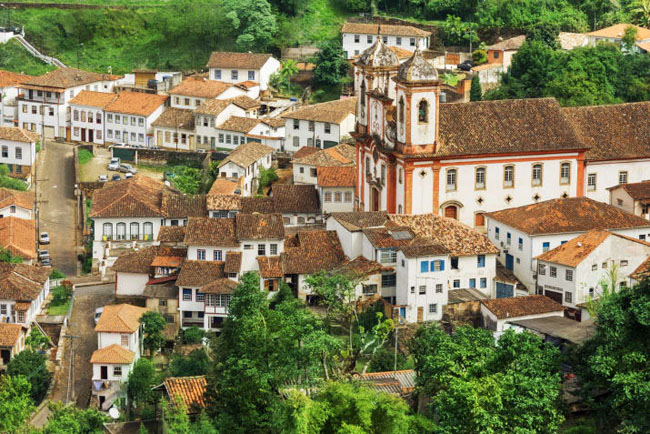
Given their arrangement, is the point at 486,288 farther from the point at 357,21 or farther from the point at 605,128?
the point at 357,21

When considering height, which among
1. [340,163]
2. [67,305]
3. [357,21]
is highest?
[357,21]

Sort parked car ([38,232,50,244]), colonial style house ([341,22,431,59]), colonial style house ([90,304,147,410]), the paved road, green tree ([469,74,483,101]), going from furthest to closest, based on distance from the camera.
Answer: colonial style house ([341,22,431,59])
green tree ([469,74,483,101])
parked car ([38,232,50,244])
the paved road
colonial style house ([90,304,147,410])

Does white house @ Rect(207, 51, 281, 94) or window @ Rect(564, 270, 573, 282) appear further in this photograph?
white house @ Rect(207, 51, 281, 94)

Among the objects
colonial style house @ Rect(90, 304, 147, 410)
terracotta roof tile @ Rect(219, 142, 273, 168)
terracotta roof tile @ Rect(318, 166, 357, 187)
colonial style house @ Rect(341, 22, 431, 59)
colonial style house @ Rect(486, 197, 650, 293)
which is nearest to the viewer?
colonial style house @ Rect(90, 304, 147, 410)

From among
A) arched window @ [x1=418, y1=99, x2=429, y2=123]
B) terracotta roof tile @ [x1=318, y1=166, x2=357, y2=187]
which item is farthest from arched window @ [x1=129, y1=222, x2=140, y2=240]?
arched window @ [x1=418, y1=99, x2=429, y2=123]

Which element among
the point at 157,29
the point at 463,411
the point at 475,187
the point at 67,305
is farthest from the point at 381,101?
the point at 157,29

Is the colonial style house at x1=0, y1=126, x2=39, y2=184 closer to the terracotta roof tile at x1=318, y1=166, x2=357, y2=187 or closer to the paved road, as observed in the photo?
the paved road

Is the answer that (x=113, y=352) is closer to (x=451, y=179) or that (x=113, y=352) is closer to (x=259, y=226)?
(x=259, y=226)
